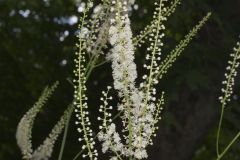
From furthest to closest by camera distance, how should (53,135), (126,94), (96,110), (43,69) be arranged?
(43,69)
(96,110)
(53,135)
(126,94)

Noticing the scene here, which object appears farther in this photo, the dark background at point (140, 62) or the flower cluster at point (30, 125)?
the dark background at point (140, 62)

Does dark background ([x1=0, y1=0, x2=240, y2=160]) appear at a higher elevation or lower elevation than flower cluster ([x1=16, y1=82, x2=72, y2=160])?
lower

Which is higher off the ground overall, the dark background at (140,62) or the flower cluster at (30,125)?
the flower cluster at (30,125)

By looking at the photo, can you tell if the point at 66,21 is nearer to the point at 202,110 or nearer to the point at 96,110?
the point at 96,110

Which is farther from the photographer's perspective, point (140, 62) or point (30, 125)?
point (140, 62)

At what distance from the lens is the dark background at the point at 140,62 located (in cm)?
441

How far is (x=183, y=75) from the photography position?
169 inches

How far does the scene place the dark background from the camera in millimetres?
4410

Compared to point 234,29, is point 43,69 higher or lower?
lower

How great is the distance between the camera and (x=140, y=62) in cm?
520

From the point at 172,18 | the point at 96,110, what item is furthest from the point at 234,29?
the point at 96,110

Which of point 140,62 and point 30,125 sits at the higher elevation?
point 30,125

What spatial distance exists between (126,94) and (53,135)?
1.11 metres

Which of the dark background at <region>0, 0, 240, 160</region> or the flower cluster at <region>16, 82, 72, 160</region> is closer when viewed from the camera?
the flower cluster at <region>16, 82, 72, 160</region>
